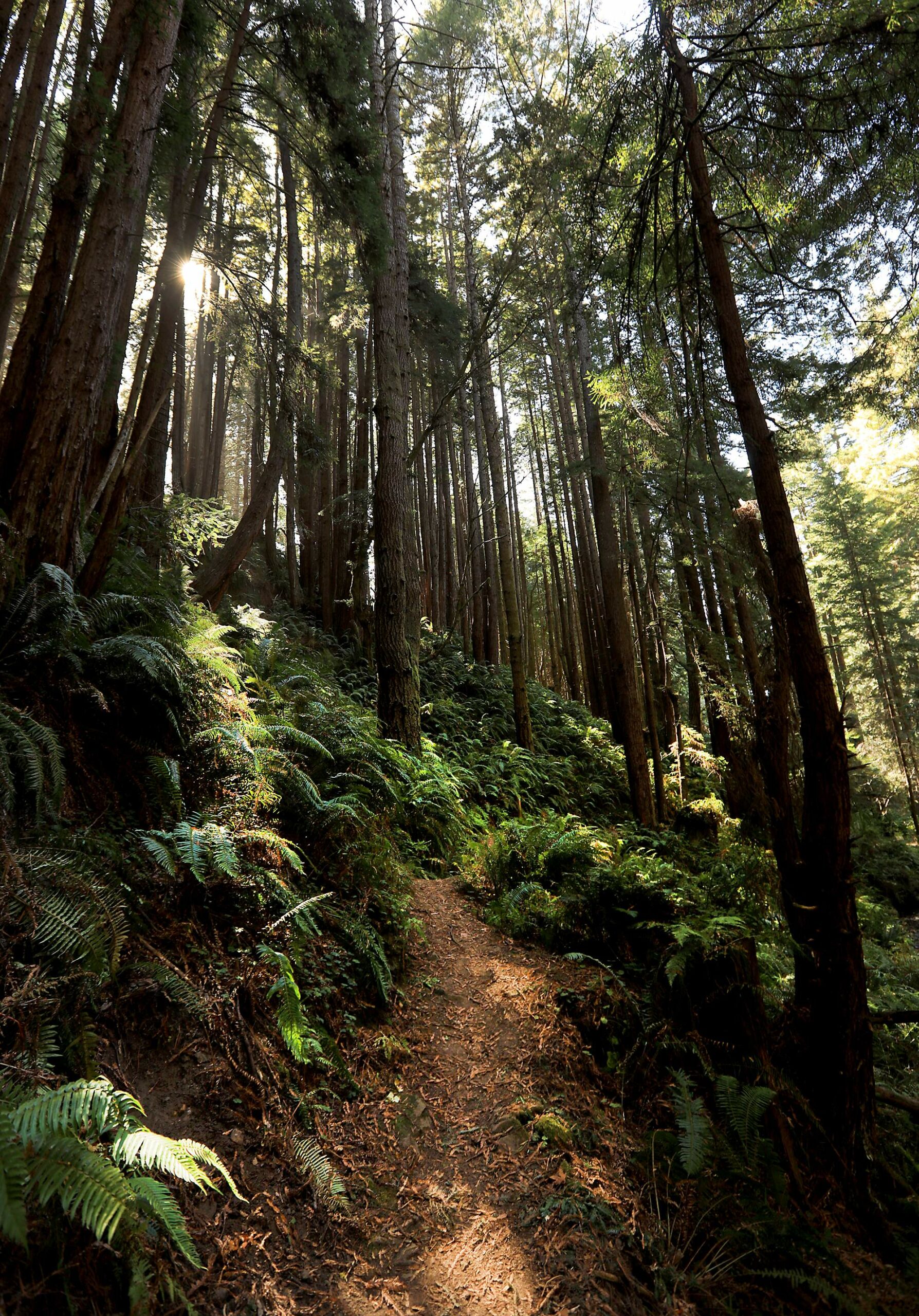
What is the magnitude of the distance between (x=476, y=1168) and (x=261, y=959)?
141cm

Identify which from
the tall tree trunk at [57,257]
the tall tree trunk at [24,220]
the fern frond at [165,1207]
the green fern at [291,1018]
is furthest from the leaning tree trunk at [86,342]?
the fern frond at [165,1207]

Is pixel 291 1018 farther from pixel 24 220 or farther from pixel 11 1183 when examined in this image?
pixel 24 220

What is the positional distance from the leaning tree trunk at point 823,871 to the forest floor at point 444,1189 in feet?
4.29

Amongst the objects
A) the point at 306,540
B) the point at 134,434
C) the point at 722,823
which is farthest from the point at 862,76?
the point at 306,540

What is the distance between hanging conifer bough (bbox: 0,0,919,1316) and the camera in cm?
218

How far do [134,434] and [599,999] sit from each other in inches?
219

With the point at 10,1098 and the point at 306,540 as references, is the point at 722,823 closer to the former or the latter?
the point at 10,1098

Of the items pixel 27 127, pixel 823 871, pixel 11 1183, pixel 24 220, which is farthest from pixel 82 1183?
pixel 24 220

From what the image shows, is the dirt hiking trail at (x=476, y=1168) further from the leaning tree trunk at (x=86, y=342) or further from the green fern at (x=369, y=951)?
the leaning tree trunk at (x=86, y=342)

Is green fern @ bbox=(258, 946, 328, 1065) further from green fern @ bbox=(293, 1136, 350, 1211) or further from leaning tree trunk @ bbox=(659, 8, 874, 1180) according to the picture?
leaning tree trunk @ bbox=(659, 8, 874, 1180)

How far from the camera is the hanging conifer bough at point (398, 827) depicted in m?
2.18

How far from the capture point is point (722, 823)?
9.39 metres

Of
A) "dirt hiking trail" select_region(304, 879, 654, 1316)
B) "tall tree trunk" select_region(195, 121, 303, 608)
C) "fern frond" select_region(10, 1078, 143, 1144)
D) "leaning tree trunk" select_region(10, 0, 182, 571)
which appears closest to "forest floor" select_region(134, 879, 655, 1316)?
"dirt hiking trail" select_region(304, 879, 654, 1316)

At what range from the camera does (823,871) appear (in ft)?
11.2
